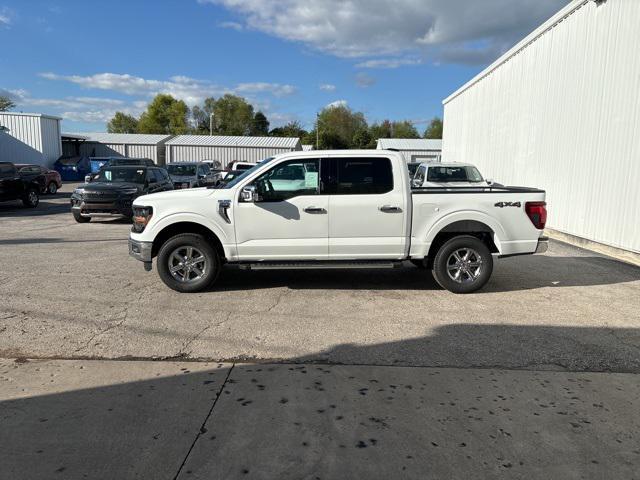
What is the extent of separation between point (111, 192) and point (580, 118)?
12420mm

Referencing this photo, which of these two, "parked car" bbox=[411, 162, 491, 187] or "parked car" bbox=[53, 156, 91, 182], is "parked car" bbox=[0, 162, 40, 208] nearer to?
"parked car" bbox=[411, 162, 491, 187]

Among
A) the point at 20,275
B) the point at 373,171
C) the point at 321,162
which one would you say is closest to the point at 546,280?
the point at 373,171

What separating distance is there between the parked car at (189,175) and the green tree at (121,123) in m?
82.3

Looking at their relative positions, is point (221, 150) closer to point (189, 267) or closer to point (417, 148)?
point (417, 148)

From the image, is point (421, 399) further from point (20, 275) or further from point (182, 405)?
point (20, 275)

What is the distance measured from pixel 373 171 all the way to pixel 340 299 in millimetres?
Result: 1813

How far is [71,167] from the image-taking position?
3834cm

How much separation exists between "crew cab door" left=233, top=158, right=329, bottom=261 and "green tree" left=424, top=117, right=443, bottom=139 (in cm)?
8861

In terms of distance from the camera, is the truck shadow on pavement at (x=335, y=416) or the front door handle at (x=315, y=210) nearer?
the truck shadow on pavement at (x=335, y=416)

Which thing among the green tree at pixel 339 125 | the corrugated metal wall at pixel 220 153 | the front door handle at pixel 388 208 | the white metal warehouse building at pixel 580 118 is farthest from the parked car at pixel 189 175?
the green tree at pixel 339 125

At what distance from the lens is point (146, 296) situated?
22.4 ft

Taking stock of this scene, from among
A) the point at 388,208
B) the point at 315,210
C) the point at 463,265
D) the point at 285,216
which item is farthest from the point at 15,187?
the point at 463,265

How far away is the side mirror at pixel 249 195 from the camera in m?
6.74

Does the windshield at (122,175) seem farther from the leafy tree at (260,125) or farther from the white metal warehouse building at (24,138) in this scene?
the leafy tree at (260,125)
